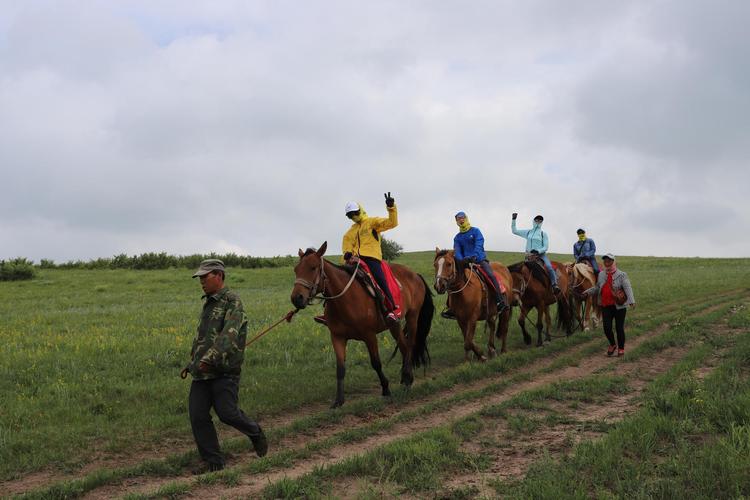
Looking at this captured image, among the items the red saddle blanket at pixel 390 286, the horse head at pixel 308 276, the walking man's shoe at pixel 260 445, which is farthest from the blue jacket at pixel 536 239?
the walking man's shoe at pixel 260 445

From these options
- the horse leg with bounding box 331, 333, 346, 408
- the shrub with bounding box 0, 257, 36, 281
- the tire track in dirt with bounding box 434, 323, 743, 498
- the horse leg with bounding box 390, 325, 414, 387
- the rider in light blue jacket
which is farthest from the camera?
the shrub with bounding box 0, 257, 36, 281

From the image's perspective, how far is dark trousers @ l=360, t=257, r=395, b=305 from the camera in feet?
32.0

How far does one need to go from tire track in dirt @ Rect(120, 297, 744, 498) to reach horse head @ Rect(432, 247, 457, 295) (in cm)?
205

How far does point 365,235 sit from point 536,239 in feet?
25.3

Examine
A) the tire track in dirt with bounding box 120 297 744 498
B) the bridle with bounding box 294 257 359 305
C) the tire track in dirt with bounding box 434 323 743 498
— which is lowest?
the tire track in dirt with bounding box 120 297 744 498

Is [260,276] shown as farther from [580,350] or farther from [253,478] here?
[253,478]

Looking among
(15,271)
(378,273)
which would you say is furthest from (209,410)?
(15,271)

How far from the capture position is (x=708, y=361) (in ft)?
34.6

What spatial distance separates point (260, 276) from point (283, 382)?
28.1 m

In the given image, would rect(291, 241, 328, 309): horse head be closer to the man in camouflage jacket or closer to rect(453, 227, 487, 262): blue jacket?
the man in camouflage jacket

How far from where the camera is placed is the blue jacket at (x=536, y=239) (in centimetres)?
1592

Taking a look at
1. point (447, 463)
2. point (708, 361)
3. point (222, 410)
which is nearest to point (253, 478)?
point (222, 410)

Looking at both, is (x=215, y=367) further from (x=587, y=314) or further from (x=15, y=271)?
(x=15, y=271)

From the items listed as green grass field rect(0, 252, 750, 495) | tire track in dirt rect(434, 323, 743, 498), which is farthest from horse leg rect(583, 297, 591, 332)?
tire track in dirt rect(434, 323, 743, 498)
